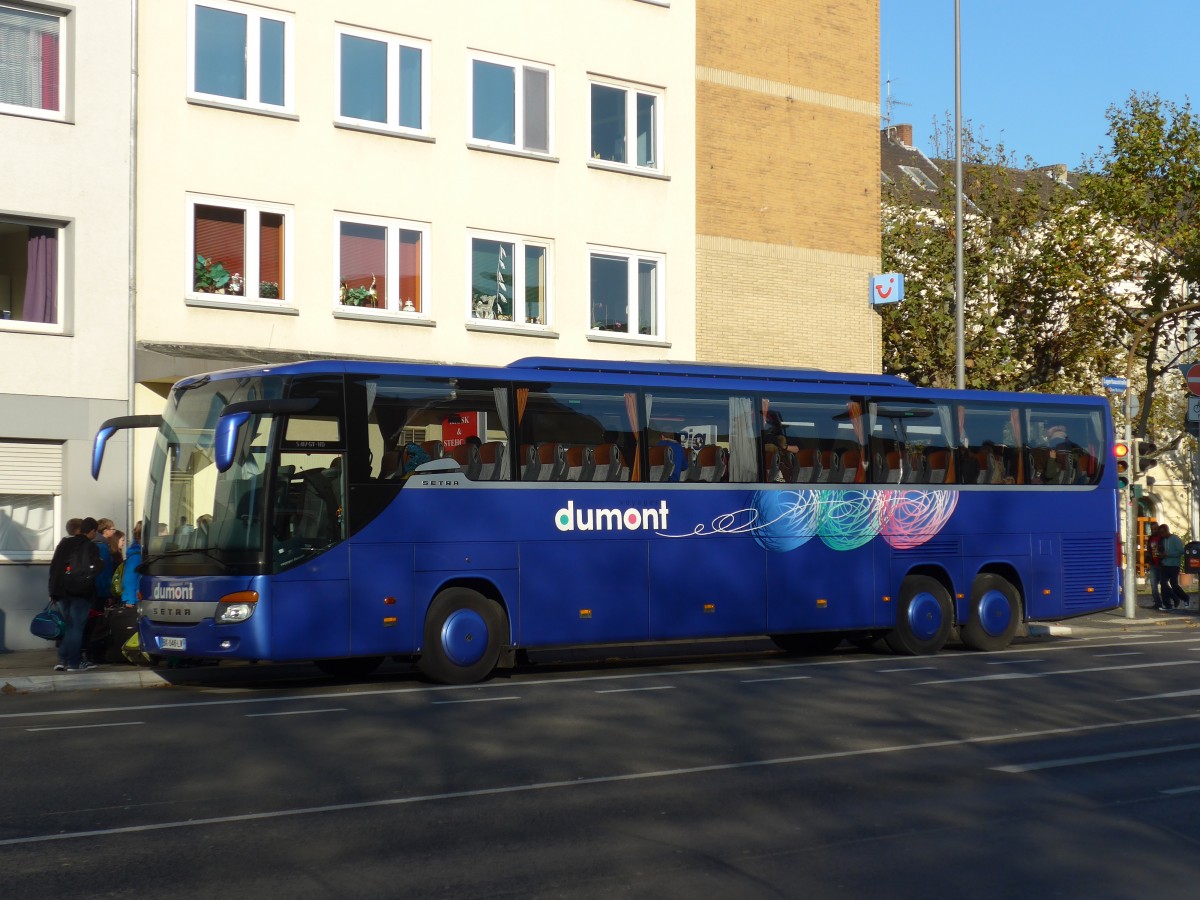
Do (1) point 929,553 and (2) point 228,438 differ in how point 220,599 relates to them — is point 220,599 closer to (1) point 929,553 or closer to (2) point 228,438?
(2) point 228,438

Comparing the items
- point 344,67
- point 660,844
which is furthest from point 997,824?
point 344,67

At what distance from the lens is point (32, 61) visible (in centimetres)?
2281

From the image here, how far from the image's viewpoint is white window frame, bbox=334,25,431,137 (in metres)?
25.8

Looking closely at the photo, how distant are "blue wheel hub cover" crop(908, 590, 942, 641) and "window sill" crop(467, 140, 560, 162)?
11.1 m

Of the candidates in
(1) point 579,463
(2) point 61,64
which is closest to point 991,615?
(1) point 579,463

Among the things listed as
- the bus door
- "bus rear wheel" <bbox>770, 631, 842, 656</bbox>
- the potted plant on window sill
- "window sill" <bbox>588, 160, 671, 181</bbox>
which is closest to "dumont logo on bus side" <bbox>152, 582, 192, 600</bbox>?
the bus door

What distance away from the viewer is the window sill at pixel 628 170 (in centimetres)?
2888

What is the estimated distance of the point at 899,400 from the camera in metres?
20.9

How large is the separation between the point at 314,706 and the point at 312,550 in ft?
6.06

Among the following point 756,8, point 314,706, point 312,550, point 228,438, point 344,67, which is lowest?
point 314,706

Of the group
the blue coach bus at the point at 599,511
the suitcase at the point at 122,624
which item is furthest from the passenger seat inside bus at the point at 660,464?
the suitcase at the point at 122,624

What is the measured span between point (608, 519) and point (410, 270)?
31.9ft

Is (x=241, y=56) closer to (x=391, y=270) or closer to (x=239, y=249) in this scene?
(x=239, y=249)

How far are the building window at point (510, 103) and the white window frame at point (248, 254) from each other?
399cm
